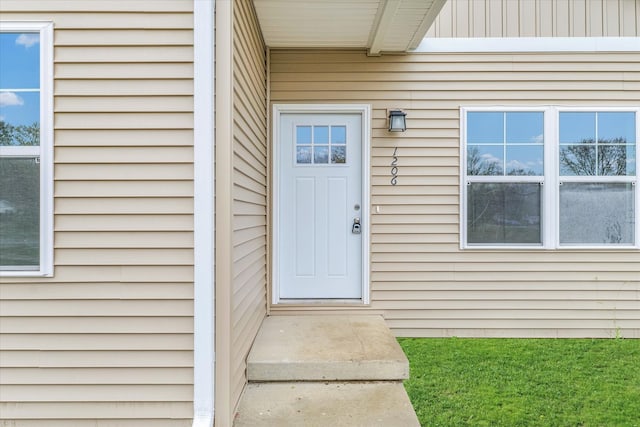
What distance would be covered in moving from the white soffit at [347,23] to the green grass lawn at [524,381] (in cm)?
265

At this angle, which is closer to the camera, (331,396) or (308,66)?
(331,396)

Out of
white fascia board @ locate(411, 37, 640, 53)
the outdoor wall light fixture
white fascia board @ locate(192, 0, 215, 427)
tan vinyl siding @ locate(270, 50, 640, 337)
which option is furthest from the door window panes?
white fascia board @ locate(192, 0, 215, 427)

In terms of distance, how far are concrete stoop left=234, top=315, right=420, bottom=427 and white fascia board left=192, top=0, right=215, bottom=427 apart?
48 cm

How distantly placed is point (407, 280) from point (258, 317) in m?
1.44

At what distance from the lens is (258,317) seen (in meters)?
3.21

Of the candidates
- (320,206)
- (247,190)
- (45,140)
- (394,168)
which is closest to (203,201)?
(247,190)

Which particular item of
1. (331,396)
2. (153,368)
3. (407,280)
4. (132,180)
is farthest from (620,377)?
(132,180)

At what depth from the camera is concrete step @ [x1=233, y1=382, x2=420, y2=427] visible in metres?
2.15

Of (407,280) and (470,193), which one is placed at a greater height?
(470,193)

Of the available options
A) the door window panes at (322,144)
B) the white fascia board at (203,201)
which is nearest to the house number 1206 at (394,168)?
the door window panes at (322,144)

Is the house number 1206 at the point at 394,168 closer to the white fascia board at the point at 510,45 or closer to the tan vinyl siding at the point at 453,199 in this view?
the tan vinyl siding at the point at 453,199

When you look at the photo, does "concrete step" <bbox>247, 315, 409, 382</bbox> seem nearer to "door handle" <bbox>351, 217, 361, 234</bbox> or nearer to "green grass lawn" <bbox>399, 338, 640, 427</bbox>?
"green grass lawn" <bbox>399, 338, 640, 427</bbox>

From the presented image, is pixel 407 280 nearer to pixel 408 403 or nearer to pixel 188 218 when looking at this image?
pixel 408 403

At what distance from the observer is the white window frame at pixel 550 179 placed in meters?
3.73
